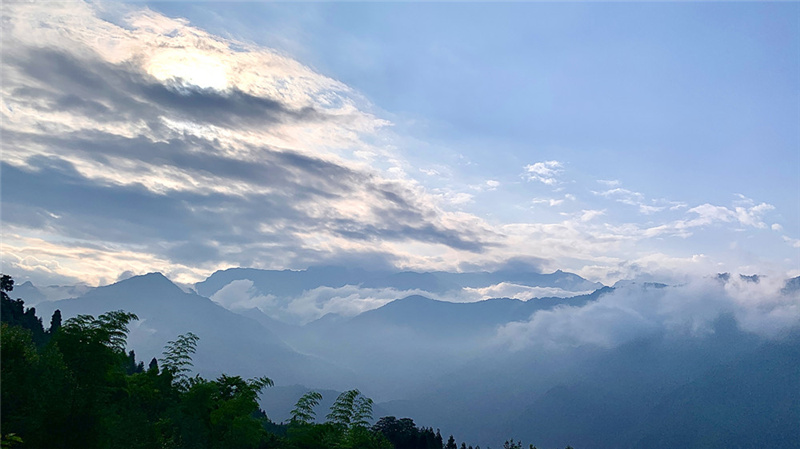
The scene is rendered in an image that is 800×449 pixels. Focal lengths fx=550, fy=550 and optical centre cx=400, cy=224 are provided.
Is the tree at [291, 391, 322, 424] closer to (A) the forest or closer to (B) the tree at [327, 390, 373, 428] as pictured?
(A) the forest

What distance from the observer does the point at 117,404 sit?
30750 mm

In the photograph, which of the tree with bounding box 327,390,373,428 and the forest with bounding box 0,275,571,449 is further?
the tree with bounding box 327,390,373,428

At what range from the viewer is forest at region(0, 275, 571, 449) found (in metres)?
23.9

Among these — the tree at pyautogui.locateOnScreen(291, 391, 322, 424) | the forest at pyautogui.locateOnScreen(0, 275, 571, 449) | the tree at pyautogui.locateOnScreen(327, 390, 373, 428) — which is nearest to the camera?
the forest at pyautogui.locateOnScreen(0, 275, 571, 449)

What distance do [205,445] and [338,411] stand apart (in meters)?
9.08

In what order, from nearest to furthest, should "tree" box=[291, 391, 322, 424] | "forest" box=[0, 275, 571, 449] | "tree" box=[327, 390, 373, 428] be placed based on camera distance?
"forest" box=[0, 275, 571, 449]
"tree" box=[327, 390, 373, 428]
"tree" box=[291, 391, 322, 424]

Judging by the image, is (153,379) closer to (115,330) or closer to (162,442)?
(162,442)

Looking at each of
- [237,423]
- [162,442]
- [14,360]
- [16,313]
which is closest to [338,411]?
[237,423]

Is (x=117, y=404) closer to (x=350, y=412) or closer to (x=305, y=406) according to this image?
(x=305, y=406)

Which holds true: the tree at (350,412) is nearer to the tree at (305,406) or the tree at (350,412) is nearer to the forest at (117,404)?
the forest at (117,404)

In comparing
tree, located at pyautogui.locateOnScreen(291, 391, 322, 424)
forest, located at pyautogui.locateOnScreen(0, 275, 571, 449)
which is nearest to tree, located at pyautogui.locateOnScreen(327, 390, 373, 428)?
forest, located at pyautogui.locateOnScreen(0, 275, 571, 449)

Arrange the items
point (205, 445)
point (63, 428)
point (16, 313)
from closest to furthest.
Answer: point (63, 428), point (205, 445), point (16, 313)

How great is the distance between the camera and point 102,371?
→ 25.7 meters

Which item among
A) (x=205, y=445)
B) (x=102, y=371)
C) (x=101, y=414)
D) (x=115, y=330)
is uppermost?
(x=115, y=330)
